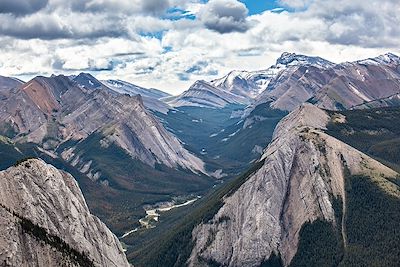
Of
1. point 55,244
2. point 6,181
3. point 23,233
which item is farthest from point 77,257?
point 6,181

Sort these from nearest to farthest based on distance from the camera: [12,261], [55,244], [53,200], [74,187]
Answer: [12,261] < [55,244] < [53,200] < [74,187]

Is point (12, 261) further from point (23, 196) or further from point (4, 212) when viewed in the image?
point (23, 196)

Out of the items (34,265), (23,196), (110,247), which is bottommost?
(110,247)

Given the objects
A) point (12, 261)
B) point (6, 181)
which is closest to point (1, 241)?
point (12, 261)

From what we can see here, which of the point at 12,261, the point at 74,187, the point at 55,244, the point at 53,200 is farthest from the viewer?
the point at 74,187

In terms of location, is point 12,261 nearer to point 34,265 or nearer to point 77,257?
point 34,265

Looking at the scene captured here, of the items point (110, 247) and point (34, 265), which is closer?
point (34, 265)

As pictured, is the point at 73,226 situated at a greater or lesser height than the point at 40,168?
lesser
